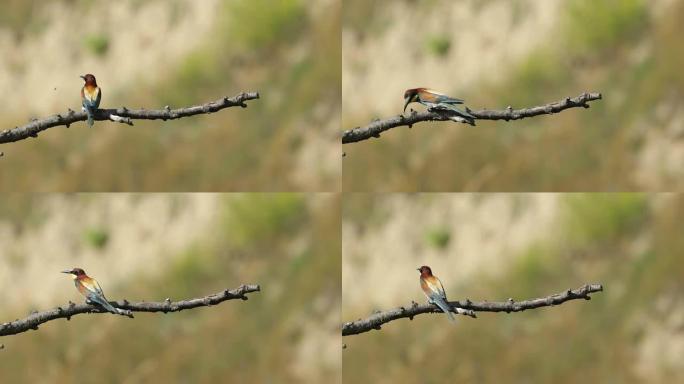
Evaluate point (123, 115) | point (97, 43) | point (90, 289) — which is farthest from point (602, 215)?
point (97, 43)

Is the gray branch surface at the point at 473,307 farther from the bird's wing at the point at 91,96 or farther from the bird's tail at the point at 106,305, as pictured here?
the bird's wing at the point at 91,96

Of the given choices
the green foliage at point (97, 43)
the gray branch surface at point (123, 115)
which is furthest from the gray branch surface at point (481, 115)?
the green foliage at point (97, 43)

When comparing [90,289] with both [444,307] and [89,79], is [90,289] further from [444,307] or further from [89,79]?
[444,307]

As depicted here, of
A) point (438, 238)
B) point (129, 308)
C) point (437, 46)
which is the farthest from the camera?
point (437, 46)

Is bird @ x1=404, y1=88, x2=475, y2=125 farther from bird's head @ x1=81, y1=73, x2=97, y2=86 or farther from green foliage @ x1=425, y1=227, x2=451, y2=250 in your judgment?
bird's head @ x1=81, y1=73, x2=97, y2=86

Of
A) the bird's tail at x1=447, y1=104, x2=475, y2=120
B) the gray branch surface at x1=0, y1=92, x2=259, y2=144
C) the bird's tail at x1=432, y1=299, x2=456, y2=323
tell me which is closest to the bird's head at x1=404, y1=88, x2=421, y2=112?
the bird's tail at x1=447, y1=104, x2=475, y2=120

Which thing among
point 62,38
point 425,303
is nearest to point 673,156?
point 425,303
